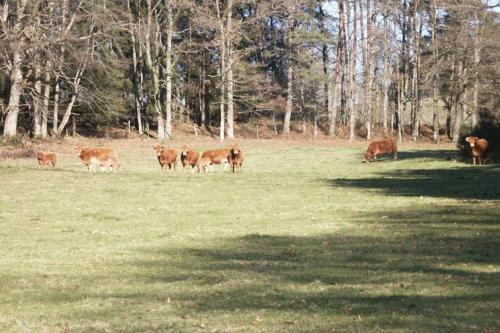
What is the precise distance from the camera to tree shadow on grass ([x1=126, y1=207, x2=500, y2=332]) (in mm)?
7285

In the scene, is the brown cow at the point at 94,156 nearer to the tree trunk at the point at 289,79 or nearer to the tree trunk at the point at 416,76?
the tree trunk at the point at 416,76

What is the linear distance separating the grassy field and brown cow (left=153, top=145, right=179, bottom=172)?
7034 mm

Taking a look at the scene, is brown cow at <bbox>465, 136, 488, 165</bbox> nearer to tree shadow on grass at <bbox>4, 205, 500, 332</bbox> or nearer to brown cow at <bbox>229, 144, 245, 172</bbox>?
brown cow at <bbox>229, 144, 245, 172</bbox>

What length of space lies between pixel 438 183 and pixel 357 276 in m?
15.2

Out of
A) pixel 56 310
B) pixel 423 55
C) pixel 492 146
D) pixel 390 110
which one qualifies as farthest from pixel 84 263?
pixel 390 110

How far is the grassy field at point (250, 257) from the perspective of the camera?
7.43 meters

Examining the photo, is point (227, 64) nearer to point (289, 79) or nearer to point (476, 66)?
point (289, 79)

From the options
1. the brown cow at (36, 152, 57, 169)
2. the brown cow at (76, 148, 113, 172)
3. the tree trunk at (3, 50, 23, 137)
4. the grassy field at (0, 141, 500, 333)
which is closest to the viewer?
the grassy field at (0, 141, 500, 333)

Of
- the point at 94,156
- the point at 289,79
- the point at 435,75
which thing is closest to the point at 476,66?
the point at 435,75

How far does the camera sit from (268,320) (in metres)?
7.24

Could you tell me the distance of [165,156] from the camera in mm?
31531

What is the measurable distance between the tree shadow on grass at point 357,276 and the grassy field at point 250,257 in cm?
3

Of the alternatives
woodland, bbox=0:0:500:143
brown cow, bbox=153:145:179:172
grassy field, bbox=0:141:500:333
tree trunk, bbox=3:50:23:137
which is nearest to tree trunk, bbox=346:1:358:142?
woodland, bbox=0:0:500:143

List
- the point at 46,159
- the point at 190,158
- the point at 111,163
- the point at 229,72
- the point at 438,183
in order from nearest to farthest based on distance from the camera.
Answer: the point at 438,183 < the point at 111,163 < the point at 190,158 < the point at 46,159 < the point at 229,72
